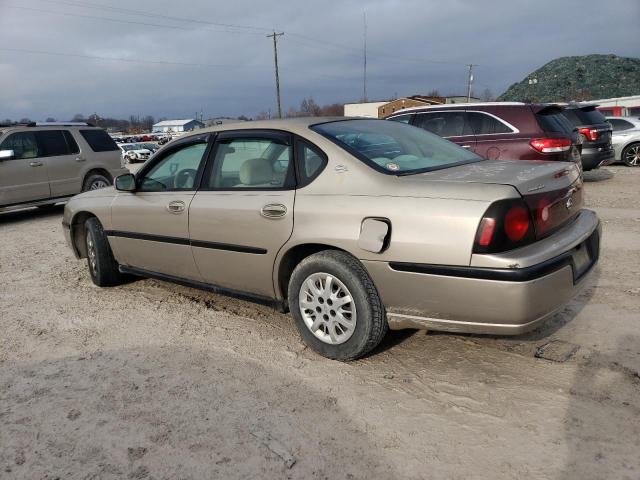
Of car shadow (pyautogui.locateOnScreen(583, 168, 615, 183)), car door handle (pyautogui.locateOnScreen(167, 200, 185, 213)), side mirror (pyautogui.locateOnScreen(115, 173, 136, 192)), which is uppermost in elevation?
side mirror (pyautogui.locateOnScreen(115, 173, 136, 192))

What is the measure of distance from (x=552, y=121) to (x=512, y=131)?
668 millimetres

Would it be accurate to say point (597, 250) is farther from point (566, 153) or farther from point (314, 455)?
point (566, 153)

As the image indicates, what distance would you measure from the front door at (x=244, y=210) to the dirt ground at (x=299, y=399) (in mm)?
517

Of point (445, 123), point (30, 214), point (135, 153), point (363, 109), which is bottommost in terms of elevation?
point (30, 214)

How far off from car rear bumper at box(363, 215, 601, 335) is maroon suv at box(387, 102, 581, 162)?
4.76 metres

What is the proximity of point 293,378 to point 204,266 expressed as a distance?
4.11 ft

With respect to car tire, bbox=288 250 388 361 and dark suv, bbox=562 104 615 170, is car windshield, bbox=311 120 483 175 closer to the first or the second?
car tire, bbox=288 250 388 361

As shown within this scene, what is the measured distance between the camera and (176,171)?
4297 mm

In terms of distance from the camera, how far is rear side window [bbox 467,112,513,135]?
7.71 metres

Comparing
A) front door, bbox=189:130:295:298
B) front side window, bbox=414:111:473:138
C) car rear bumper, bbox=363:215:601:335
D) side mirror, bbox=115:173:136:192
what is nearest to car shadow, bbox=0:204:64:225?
side mirror, bbox=115:173:136:192

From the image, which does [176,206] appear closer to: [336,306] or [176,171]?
[176,171]

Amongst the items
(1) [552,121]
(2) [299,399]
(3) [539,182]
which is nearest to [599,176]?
(1) [552,121]

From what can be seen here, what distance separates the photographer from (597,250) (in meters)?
3.42

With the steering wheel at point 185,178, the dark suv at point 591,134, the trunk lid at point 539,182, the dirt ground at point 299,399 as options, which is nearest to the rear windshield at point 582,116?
the dark suv at point 591,134
